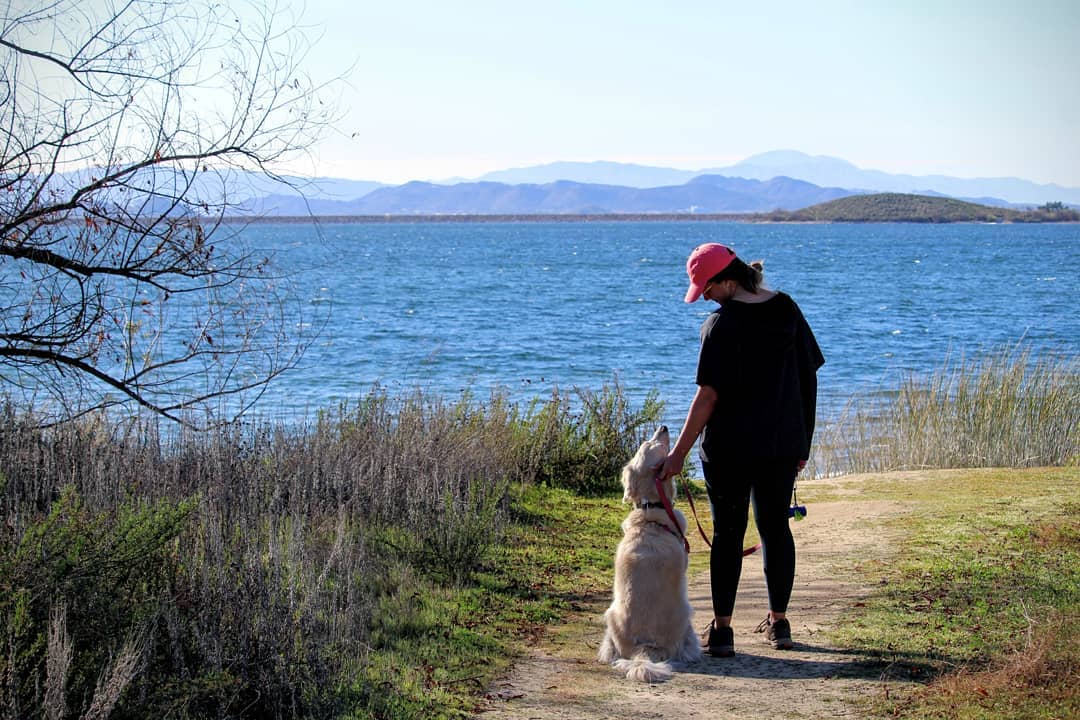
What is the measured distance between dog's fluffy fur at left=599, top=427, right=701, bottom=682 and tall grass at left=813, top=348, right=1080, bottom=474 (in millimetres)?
8184

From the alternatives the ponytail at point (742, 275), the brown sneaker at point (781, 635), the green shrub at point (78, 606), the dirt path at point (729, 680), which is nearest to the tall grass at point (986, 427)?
the dirt path at point (729, 680)

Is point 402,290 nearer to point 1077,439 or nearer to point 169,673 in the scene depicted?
point 1077,439

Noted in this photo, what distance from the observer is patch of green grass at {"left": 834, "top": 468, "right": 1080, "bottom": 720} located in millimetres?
4707

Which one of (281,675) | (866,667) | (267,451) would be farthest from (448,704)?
(267,451)

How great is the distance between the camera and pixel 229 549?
18.5 ft

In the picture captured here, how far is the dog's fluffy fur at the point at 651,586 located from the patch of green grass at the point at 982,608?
1064mm

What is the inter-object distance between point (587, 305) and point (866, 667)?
43111mm

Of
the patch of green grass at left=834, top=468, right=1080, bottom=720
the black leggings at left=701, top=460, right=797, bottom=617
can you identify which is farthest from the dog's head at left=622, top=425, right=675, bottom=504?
the patch of green grass at left=834, top=468, right=1080, bottom=720

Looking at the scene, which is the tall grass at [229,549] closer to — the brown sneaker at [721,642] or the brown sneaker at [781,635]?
the brown sneaker at [721,642]

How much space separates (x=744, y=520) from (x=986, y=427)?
8.34 meters

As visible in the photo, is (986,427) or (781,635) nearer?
(781,635)

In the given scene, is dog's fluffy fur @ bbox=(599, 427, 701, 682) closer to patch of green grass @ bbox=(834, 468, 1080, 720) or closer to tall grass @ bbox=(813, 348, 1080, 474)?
patch of green grass @ bbox=(834, 468, 1080, 720)

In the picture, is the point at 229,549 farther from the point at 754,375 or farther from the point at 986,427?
the point at 986,427

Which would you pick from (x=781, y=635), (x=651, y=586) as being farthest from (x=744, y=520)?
(x=781, y=635)
